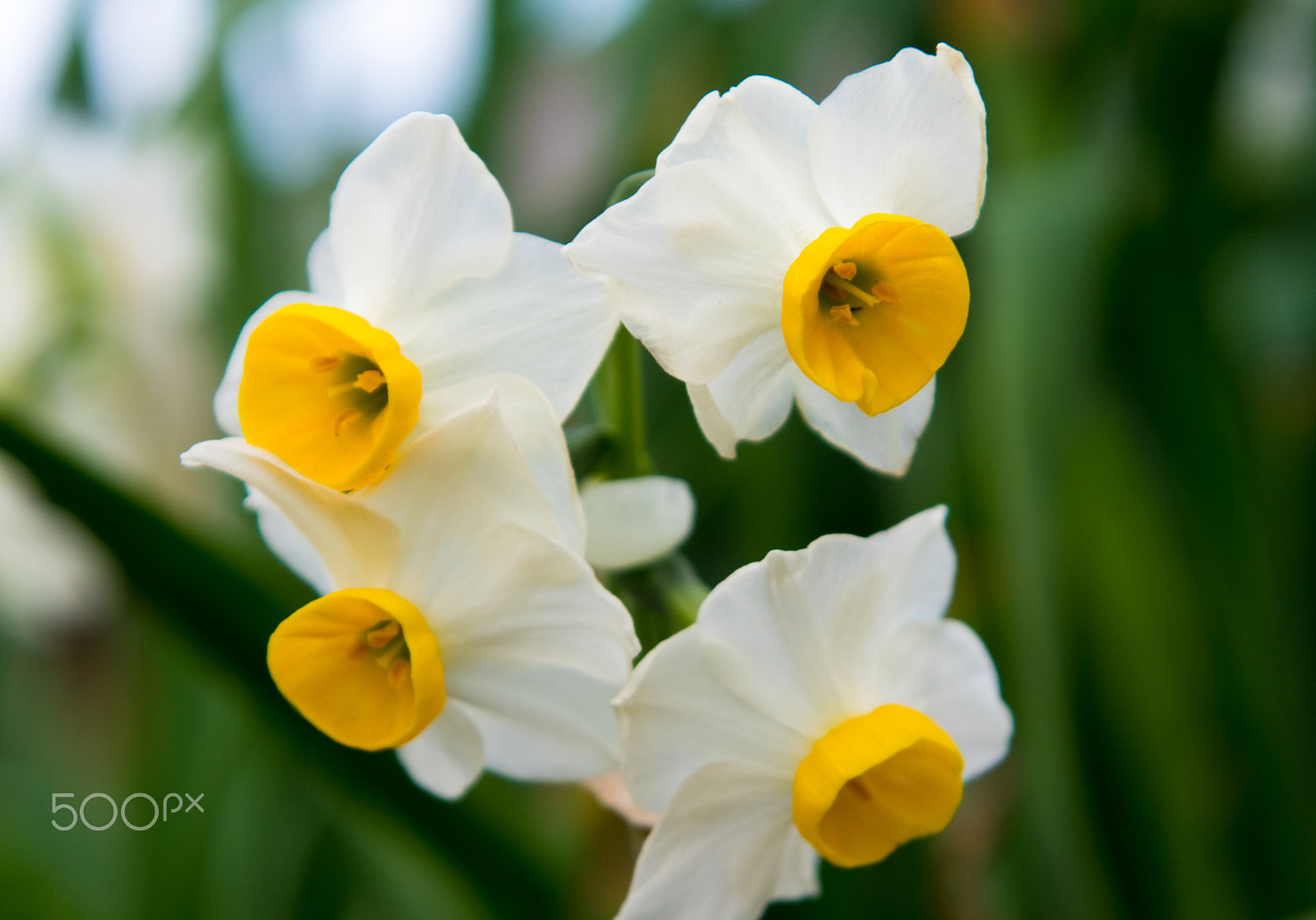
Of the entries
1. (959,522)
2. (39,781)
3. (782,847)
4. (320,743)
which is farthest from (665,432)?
(39,781)

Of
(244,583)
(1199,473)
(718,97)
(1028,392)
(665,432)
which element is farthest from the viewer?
(665,432)

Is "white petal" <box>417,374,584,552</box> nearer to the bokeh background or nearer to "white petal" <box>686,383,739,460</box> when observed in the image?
"white petal" <box>686,383,739,460</box>

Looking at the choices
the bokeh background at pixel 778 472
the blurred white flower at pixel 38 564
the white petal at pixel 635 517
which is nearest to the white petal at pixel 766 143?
the white petal at pixel 635 517

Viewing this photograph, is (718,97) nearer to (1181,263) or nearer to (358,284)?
(358,284)

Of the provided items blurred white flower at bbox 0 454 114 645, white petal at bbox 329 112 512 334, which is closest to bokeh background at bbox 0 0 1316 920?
blurred white flower at bbox 0 454 114 645

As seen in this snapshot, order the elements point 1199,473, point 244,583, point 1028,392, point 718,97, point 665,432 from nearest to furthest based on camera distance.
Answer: point 718,97 < point 244,583 < point 1028,392 < point 1199,473 < point 665,432

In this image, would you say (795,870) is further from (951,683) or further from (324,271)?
(324,271)

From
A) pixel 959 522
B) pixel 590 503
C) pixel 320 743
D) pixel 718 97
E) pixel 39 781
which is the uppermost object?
pixel 718 97
